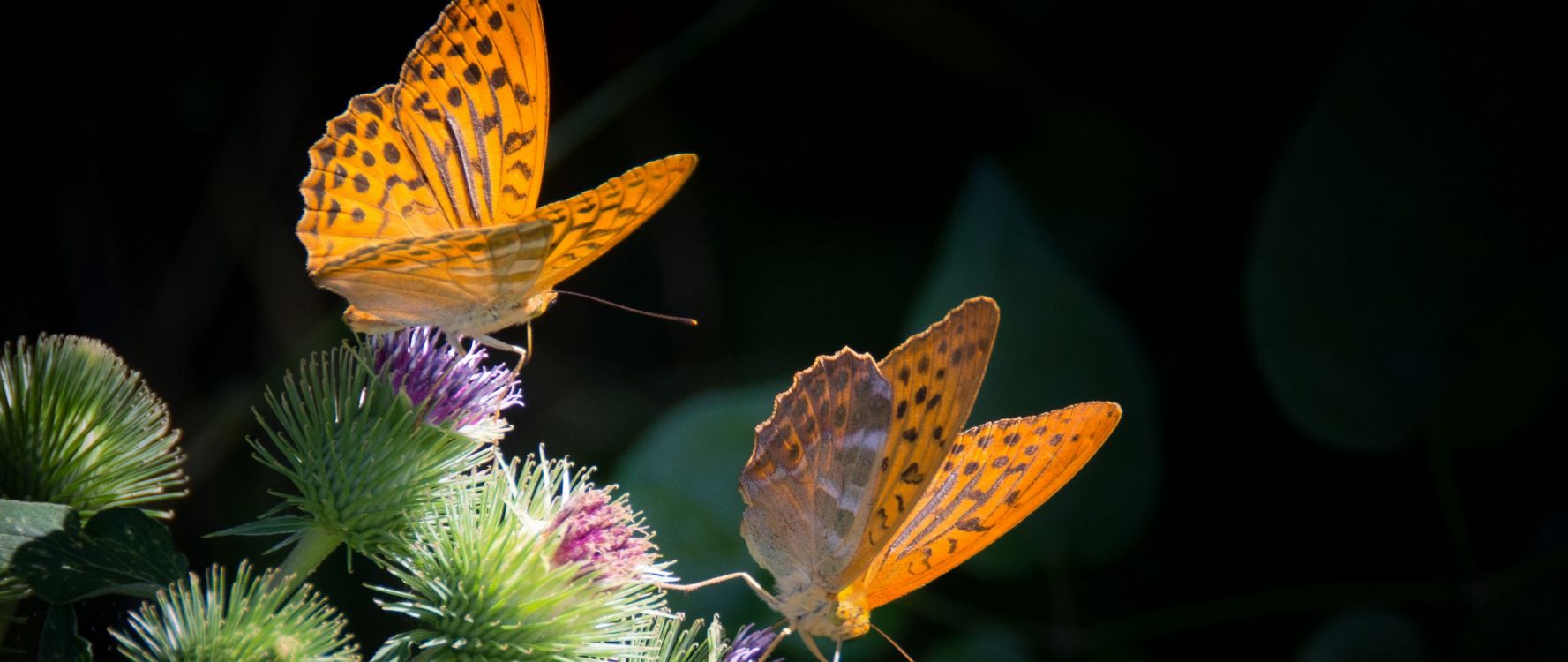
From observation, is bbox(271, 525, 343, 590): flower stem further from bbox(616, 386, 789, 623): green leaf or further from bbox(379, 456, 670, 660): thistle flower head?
bbox(616, 386, 789, 623): green leaf

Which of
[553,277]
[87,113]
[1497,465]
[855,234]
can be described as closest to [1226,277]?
[1497,465]

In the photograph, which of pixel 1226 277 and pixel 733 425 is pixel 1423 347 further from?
pixel 733 425

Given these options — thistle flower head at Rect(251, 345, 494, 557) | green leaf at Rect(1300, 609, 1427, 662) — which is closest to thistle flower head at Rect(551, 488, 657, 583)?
thistle flower head at Rect(251, 345, 494, 557)

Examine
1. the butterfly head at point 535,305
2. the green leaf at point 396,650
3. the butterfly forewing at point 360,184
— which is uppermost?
the butterfly forewing at point 360,184

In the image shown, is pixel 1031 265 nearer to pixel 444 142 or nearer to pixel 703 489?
pixel 703 489

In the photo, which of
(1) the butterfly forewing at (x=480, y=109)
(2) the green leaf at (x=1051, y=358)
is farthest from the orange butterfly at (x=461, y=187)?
(2) the green leaf at (x=1051, y=358)

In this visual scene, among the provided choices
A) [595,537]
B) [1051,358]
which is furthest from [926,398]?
[1051,358]

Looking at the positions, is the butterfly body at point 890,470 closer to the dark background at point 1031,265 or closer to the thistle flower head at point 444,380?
the thistle flower head at point 444,380
